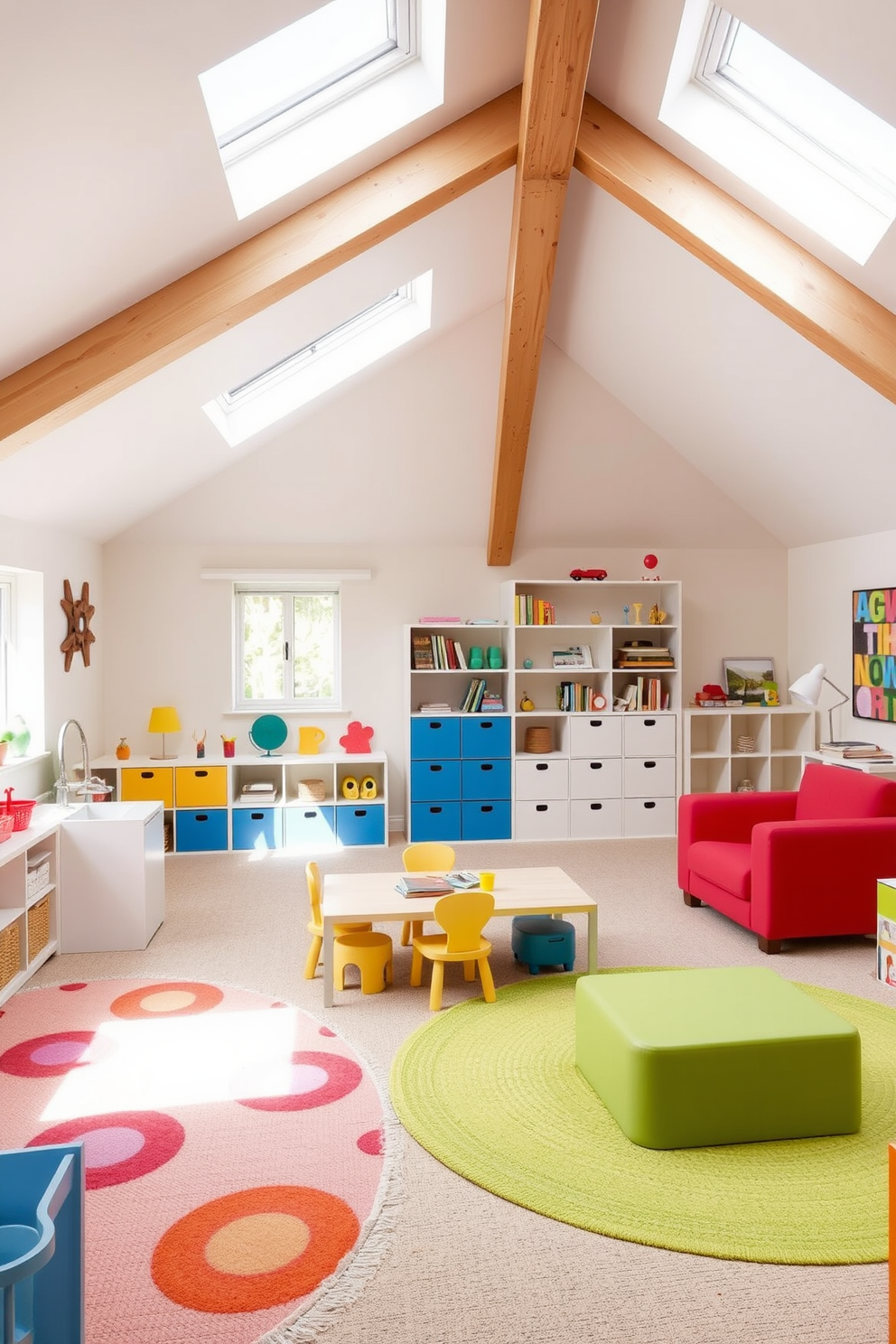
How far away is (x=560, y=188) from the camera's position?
184 inches

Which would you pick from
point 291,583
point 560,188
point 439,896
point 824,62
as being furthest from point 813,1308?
point 291,583

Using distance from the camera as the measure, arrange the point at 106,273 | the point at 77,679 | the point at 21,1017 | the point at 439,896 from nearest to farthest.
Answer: the point at 106,273 < the point at 21,1017 < the point at 439,896 < the point at 77,679

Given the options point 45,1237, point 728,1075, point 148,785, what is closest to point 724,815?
point 728,1075

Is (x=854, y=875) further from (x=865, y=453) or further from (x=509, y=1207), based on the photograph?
(x=509, y=1207)

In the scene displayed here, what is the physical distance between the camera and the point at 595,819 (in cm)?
745

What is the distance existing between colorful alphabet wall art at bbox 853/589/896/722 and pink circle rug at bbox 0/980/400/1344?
14.4ft

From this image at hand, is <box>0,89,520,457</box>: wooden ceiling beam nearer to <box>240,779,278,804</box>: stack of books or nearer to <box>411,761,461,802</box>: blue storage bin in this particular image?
<box>240,779,278,804</box>: stack of books

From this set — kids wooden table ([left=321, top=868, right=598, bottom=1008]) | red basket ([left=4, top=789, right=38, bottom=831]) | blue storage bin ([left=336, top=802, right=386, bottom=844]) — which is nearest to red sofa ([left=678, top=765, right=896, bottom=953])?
kids wooden table ([left=321, top=868, right=598, bottom=1008])

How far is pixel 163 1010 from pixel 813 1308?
268 cm

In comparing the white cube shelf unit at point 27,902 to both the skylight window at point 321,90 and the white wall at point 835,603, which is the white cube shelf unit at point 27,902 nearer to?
the skylight window at point 321,90

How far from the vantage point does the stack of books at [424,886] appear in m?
4.41

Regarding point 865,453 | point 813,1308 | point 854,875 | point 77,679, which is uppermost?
point 865,453

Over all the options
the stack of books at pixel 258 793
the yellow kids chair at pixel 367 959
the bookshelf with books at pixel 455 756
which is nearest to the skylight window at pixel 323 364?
the bookshelf with books at pixel 455 756

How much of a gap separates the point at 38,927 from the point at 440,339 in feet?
14.2
